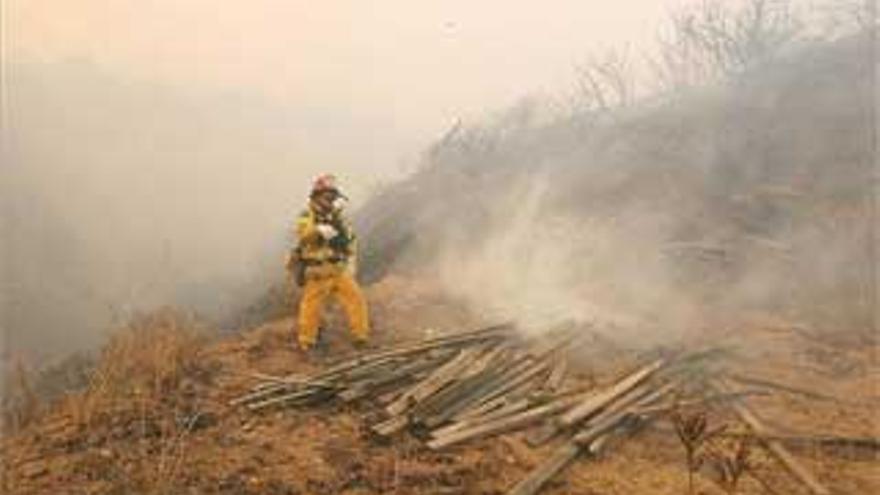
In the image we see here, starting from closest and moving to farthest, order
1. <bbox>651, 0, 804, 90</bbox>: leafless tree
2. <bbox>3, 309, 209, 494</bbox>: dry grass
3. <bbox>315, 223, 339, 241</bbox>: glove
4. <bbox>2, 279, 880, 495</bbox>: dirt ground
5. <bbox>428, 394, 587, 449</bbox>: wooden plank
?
<bbox>2, 279, 880, 495</bbox>: dirt ground → <bbox>3, 309, 209, 494</bbox>: dry grass → <bbox>428, 394, 587, 449</bbox>: wooden plank → <bbox>315, 223, 339, 241</bbox>: glove → <bbox>651, 0, 804, 90</bbox>: leafless tree

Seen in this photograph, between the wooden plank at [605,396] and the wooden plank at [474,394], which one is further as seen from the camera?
the wooden plank at [474,394]

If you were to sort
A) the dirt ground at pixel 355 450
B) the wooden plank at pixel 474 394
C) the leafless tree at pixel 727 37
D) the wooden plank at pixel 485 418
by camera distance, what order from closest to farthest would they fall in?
the dirt ground at pixel 355 450
the wooden plank at pixel 485 418
the wooden plank at pixel 474 394
the leafless tree at pixel 727 37

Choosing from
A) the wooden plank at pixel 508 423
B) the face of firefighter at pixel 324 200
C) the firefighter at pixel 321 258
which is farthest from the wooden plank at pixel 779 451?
the face of firefighter at pixel 324 200

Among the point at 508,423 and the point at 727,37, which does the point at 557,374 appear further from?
the point at 727,37

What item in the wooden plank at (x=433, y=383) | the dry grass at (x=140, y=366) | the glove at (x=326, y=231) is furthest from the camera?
the glove at (x=326, y=231)

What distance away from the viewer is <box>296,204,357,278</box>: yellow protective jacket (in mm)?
10274

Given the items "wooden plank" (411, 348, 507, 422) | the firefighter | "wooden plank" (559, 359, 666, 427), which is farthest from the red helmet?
"wooden plank" (559, 359, 666, 427)

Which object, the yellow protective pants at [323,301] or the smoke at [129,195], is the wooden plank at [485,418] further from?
the smoke at [129,195]

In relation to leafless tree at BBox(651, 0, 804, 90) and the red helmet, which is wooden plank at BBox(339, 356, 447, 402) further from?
leafless tree at BBox(651, 0, 804, 90)

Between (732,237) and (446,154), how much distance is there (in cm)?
689

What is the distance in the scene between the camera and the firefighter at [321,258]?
10289mm

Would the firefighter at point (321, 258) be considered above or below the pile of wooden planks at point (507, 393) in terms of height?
above

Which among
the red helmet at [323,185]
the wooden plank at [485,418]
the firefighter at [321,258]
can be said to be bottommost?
the wooden plank at [485,418]

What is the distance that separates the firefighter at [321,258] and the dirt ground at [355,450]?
61 cm
